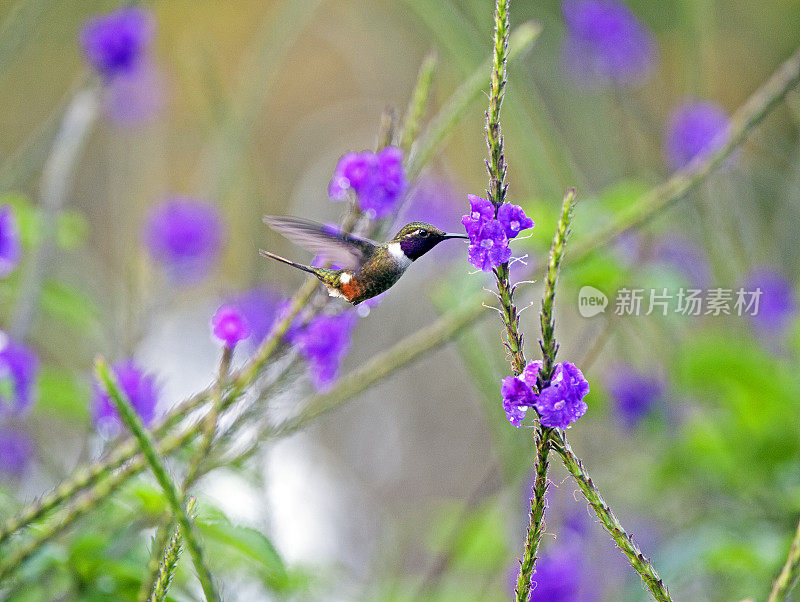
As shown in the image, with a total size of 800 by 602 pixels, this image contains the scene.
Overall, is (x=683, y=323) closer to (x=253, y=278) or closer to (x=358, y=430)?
(x=253, y=278)

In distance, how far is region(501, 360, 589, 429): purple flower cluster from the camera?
0.65m

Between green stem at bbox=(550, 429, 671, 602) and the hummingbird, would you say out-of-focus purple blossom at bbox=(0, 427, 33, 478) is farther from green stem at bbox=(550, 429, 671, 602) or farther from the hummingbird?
green stem at bbox=(550, 429, 671, 602)

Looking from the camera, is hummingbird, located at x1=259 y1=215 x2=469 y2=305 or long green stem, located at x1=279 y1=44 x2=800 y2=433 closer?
hummingbird, located at x1=259 y1=215 x2=469 y2=305

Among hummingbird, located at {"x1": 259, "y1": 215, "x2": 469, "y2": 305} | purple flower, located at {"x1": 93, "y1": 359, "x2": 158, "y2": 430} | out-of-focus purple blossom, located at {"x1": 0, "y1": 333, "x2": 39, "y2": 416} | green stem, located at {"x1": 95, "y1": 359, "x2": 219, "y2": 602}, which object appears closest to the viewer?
green stem, located at {"x1": 95, "y1": 359, "x2": 219, "y2": 602}

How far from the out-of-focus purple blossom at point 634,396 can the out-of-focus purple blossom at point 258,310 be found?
89 cm

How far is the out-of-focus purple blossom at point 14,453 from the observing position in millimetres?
1861

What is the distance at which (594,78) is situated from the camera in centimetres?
272

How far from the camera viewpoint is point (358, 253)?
3.03ft

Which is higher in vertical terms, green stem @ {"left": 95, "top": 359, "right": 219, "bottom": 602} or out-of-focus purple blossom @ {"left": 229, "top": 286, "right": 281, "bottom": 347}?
out-of-focus purple blossom @ {"left": 229, "top": 286, "right": 281, "bottom": 347}

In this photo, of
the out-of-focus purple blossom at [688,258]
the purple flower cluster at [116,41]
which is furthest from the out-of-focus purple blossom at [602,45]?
the purple flower cluster at [116,41]

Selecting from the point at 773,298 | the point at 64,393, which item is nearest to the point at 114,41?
the point at 64,393

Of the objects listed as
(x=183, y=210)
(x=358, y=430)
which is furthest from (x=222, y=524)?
(x=358, y=430)

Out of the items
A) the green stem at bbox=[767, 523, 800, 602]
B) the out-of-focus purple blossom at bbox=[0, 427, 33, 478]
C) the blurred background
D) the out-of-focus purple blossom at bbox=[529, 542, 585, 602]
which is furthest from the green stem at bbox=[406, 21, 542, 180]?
the out-of-focus purple blossom at bbox=[0, 427, 33, 478]

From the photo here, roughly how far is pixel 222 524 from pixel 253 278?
95 centimetres
